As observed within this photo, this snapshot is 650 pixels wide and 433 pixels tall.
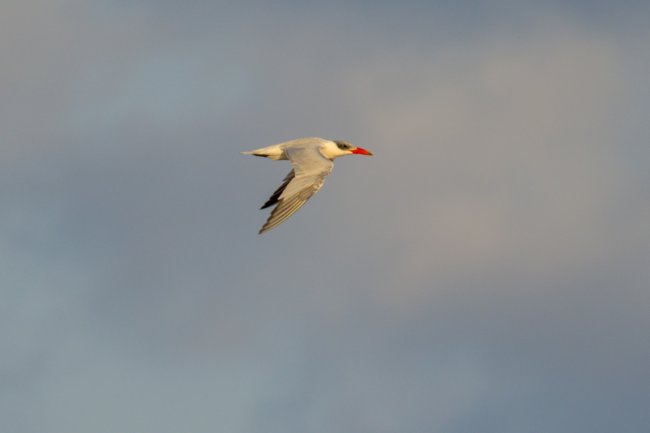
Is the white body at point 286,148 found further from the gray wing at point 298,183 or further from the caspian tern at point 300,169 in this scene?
the gray wing at point 298,183

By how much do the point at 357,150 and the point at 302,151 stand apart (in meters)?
5.06

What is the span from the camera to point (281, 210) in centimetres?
3631

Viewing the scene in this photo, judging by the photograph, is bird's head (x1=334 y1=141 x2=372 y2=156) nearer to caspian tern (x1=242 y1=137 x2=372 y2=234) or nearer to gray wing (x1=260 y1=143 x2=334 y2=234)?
caspian tern (x1=242 y1=137 x2=372 y2=234)

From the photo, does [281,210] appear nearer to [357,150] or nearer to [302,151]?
[302,151]

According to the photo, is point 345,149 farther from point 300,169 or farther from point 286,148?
point 300,169

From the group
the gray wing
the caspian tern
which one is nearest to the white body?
the caspian tern

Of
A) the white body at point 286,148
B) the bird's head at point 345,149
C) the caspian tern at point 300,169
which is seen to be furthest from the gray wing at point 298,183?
the bird's head at point 345,149

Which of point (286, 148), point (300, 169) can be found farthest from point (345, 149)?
point (300, 169)

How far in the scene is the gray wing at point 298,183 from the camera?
36281 millimetres

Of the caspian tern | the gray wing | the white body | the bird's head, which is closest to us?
the gray wing

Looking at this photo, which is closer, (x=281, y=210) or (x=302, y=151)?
(x=281, y=210)

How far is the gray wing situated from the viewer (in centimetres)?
3628

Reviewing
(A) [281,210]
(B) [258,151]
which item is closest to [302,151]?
(B) [258,151]

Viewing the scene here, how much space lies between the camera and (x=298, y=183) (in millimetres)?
37594
